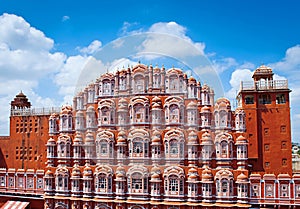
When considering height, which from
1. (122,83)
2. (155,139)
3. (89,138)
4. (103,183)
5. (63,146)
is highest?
(122,83)

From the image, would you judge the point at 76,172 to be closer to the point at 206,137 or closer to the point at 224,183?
the point at 206,137

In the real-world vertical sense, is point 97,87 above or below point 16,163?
above

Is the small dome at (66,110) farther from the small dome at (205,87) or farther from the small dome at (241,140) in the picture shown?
the small dome at (241,140)

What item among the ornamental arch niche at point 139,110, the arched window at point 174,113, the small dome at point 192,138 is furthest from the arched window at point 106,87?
the small dome at point 192,138

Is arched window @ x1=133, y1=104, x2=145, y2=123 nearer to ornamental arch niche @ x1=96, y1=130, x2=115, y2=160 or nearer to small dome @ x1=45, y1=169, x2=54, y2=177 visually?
ornamental arch niche @ x1=96, y1=130, x2=115, y2=160

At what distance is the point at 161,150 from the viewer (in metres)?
27.5

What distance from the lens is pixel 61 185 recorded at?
1153 inches

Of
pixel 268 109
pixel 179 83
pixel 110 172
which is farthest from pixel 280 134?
pixel 110 172

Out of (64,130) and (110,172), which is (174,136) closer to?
(110,172)

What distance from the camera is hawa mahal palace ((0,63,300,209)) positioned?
2611cm

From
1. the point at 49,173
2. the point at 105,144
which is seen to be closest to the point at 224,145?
the point at 105,144

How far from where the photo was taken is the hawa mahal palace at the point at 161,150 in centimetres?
2611

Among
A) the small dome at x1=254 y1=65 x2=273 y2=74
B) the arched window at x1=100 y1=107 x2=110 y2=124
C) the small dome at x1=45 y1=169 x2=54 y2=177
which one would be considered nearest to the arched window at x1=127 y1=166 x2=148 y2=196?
the arched window at x1=100 y1=107 x2=110 y2=124

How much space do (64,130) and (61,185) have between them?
5.32 meters
